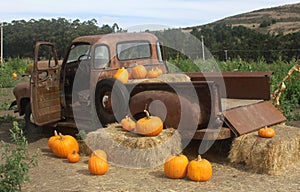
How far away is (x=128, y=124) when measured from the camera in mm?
5945

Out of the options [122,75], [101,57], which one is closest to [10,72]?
[101,57]

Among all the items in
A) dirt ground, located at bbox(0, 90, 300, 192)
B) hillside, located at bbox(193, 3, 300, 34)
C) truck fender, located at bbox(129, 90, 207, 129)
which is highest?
hillside, located at bbox(193, 3, 300, 34)

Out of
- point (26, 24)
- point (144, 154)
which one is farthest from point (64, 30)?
point (144, 154)

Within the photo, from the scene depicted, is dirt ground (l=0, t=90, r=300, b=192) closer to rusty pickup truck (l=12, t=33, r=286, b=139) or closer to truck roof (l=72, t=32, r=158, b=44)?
rusty pickup truck (l=12, t=33, r=286, b=139)

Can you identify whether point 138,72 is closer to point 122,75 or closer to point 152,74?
point 152,74

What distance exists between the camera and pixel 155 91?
20.0 ft

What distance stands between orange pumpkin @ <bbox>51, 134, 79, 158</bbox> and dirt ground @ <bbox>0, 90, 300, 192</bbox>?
0.66 ft

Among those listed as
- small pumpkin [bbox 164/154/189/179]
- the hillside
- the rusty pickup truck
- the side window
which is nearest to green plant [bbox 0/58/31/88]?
the rusty pickup truck

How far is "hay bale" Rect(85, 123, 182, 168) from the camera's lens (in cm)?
557

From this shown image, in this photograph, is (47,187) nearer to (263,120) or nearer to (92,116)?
(92,116)

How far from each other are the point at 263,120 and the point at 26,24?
127 feet

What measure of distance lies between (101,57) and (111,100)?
115 cm

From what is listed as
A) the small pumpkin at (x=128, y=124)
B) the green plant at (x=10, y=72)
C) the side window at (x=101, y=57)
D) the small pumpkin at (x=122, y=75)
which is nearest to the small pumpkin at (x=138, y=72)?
the small pumpkin at (x=122, y=75)

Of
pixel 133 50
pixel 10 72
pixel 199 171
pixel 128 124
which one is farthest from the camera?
pixel 10 72
